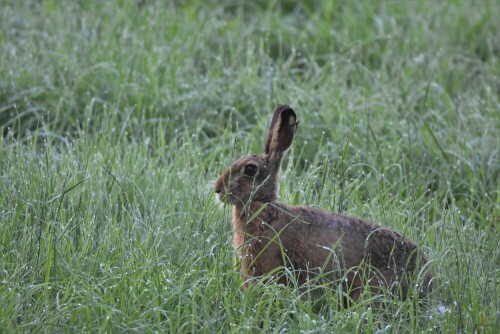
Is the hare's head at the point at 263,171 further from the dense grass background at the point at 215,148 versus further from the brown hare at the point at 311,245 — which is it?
the dense grass background at the point at 215,148

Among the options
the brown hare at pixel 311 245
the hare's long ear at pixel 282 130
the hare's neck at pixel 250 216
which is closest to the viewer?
the brown hare at pixel 311 245

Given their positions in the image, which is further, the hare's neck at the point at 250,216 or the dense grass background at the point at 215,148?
the hare's neck at the point at 250,216

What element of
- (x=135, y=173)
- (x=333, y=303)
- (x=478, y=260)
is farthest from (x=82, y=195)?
(x=478, y=260)

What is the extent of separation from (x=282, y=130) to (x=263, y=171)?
21 centimetres

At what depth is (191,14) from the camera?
7.97m

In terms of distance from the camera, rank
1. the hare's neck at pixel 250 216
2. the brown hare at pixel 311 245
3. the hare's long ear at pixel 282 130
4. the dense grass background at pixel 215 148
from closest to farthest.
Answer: the dense grass background at pixel 215 148
the brown hare at pixel 311 245
the hare's neck at pixel 250 216
the hare's long ear at pixel 282 130

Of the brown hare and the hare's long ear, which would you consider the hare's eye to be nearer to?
the brown hare

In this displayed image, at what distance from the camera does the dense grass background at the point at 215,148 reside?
4141mm

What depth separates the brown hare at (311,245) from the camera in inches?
174

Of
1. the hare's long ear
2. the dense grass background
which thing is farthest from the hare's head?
the dense grass background

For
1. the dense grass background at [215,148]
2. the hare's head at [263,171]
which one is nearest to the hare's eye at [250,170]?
the hare's head at [263,171]

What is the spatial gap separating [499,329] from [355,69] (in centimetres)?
339

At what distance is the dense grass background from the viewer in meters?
4.14

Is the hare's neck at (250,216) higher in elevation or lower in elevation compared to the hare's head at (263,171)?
lower
